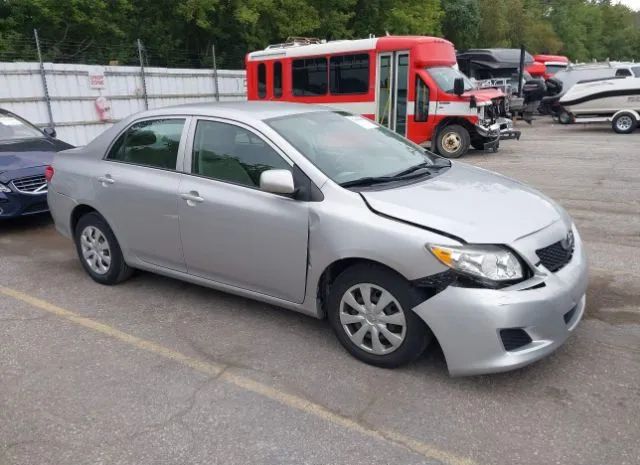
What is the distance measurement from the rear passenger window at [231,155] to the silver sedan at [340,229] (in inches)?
0.4

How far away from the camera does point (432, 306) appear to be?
3129 millimetres

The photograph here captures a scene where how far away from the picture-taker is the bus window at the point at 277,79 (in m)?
15.1

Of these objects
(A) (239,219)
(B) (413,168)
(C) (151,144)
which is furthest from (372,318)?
(C) (151,144)

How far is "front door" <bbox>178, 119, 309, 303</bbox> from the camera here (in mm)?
3721

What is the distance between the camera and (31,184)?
22.3 feet

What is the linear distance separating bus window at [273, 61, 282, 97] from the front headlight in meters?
12.8

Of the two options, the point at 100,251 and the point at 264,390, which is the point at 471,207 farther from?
the point at 100,251

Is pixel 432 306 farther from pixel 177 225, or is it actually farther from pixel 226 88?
pixel 226 88

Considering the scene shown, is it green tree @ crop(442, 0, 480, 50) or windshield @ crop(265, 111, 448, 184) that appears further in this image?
green tree @ crop(442, 0, 480, 50)

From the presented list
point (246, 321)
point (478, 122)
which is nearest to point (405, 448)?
point (246, 321)

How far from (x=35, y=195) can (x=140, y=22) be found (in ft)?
74.0

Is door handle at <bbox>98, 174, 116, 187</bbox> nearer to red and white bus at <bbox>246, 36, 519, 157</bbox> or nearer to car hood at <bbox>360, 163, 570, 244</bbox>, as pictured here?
car hood at <bbox>360, 163, 570, 244</bbox>

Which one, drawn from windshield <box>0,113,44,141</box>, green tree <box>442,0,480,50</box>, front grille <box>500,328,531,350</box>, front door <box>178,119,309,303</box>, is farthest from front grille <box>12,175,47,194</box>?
green tree <box>442,0,480,50</box>

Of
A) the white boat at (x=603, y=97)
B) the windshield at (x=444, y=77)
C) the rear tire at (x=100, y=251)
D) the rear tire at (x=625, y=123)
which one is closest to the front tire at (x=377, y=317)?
the rear tire at (x=100, y=251)
